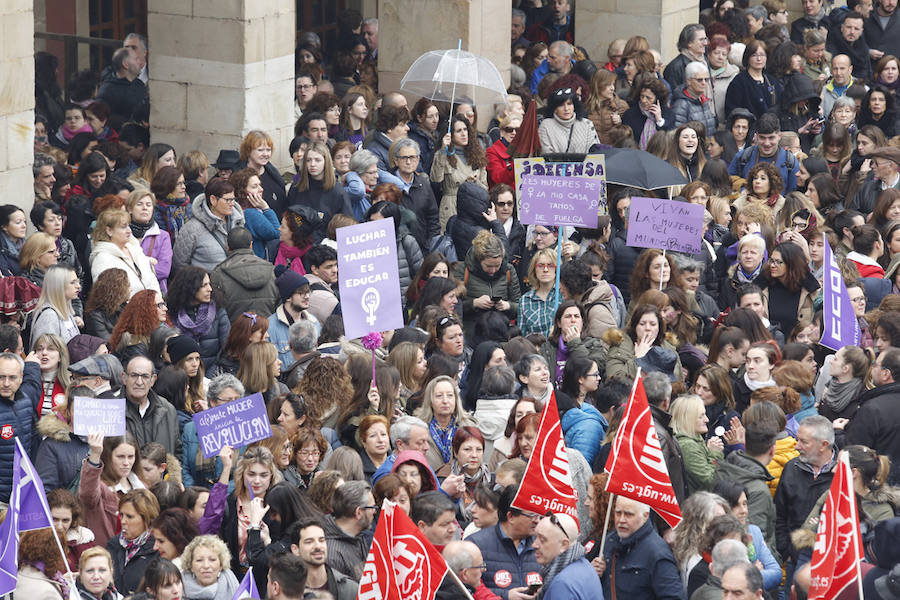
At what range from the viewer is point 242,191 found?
14.4 metres

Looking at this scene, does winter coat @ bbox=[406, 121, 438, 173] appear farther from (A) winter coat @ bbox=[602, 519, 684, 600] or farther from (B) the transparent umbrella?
(A) winter coat @ bbox=[602, 519, 684, 600]

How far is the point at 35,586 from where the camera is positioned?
9.17 m

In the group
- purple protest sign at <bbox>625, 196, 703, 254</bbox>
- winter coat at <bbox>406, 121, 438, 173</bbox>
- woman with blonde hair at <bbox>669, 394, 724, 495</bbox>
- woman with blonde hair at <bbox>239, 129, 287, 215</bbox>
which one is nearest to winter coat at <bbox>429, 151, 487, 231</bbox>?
winter coat at <bbox>406, 121, 438, 173</bbox>

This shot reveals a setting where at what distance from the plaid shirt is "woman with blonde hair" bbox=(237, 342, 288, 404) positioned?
2442 mm

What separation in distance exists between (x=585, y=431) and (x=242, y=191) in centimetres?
455

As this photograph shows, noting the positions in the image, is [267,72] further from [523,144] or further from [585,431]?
[585,431]

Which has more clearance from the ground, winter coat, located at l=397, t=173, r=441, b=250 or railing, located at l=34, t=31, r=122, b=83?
railing, located at l=34, t=31, r=122, b=83

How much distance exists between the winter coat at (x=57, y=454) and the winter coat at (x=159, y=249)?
2.88 m

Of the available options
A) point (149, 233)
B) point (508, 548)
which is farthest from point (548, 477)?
point (149, 233)

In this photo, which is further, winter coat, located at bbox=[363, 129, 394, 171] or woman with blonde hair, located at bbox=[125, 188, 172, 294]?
winter coat, located at bbox=[363, 129, 394, 171]

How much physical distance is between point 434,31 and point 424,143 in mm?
3604

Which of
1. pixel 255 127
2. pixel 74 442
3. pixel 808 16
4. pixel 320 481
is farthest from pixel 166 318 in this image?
pixel 808 16

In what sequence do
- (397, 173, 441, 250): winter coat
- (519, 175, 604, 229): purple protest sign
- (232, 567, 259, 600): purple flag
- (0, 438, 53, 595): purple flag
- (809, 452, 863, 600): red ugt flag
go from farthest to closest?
(397, 173, 441, 250): winter coat, (519, 175, 604, 229): purple protest sign, (0, 438, 53, 595): purple flag, (232, 567, 259, 600): purple flag, (809, 452, 863, 600): red ugt flag

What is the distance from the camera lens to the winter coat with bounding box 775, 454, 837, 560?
10.2 m
